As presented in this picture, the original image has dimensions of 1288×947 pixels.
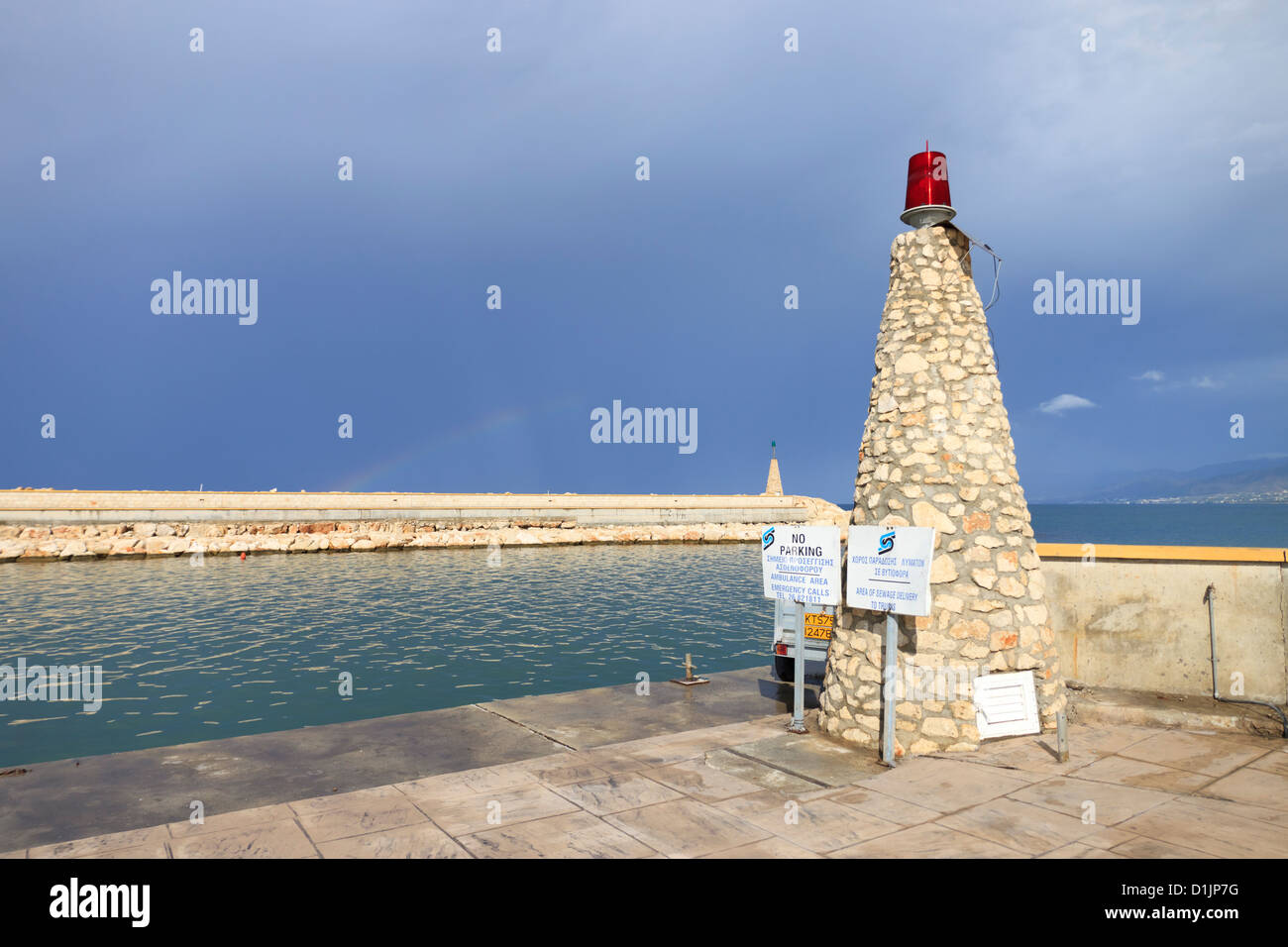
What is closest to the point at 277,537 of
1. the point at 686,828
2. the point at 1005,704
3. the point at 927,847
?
the point at 686,828

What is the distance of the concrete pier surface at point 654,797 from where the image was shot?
19.2 feet

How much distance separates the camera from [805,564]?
9.64 m

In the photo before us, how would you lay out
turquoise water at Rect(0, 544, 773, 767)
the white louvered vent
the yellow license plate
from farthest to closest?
turquoise water at Rect(0, 544, 773, 767) < the yellow license plate < the white louvered vent

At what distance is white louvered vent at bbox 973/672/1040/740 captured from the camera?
845 centimetres

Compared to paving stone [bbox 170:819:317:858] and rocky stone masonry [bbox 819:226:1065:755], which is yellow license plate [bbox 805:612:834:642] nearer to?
rocky stone masonry [bbox 819:226:1065:755]

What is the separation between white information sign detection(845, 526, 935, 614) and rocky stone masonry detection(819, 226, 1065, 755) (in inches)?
20.8

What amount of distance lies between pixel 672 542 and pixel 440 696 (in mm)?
51363

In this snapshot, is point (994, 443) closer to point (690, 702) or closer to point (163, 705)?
point (690, 702)

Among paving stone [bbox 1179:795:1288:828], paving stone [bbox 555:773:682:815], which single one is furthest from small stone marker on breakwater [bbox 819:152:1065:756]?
paving stone [bbox 555:773:682:815]

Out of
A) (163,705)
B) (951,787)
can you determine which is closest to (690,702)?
(951,787)

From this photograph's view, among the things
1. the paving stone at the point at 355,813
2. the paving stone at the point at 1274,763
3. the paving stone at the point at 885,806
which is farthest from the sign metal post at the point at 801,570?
the paving stone at the point at 355,813

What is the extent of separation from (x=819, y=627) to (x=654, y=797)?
6519 millimetres

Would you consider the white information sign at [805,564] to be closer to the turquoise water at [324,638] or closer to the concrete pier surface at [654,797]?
the concrete pier surface at [654,797]

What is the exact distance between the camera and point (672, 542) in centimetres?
6631
